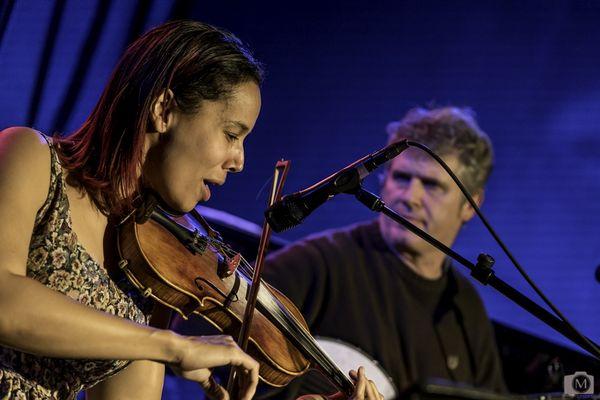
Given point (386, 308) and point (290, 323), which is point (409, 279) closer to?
point (386, 308)

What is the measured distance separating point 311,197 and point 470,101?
2.40 m

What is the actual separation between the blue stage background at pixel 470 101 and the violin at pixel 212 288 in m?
1.55

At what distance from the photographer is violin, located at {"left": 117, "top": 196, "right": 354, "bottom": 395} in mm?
1891

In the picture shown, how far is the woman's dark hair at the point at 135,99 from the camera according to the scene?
1880 mm

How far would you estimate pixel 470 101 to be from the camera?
13.3 feet

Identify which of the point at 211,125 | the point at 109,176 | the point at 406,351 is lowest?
the point at 406,351

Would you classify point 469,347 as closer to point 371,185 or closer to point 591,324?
point 591,324

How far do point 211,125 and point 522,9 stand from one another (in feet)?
8.22

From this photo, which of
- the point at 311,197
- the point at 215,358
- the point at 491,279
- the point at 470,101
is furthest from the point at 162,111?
the point at 470,101

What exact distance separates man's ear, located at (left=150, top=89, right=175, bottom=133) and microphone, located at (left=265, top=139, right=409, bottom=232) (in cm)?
Result: 31

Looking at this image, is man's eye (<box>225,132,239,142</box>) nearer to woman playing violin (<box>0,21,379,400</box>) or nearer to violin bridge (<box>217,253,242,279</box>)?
woman playing violin (<box>0,21,379,400</box>)

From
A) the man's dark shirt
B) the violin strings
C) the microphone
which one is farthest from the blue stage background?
the microphone

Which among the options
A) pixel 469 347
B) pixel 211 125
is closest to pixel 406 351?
pixel 469 347

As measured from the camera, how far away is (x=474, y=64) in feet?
13.1
